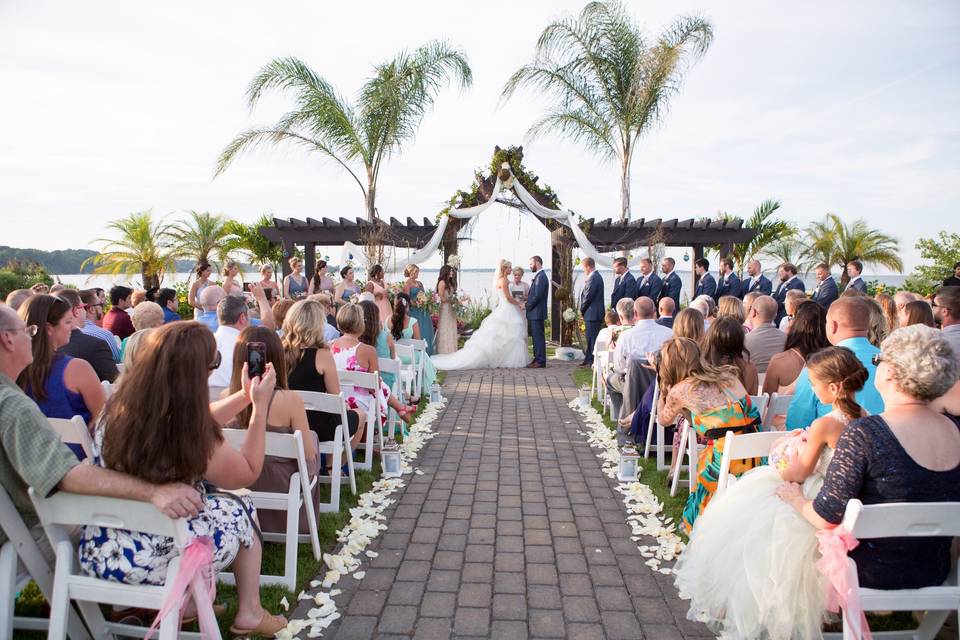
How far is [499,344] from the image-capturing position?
11125mm

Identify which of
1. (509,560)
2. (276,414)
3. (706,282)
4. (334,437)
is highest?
(706,282)

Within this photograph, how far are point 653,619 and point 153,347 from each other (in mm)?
2554

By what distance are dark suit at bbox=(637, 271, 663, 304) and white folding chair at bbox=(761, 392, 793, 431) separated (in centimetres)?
689

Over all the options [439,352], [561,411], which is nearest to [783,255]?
[439,352]

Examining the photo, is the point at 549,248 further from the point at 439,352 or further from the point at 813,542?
the point at 813,542

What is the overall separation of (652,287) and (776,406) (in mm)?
7087

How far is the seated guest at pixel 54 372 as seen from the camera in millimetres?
3199

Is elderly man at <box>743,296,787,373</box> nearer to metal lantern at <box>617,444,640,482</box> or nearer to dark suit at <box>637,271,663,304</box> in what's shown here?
metal lantern at <box>617,444,640,482</box>

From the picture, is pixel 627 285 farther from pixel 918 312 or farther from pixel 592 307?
pixel 918 312

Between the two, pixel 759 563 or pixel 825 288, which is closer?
pixel 759 563

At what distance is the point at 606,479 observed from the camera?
5.08 m

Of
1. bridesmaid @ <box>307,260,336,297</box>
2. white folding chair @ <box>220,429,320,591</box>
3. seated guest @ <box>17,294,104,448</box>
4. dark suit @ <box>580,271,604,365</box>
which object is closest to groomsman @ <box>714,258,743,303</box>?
dark suit @ <box>580,271,604,365</box>

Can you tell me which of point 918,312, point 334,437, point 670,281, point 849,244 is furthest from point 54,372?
point 849,244

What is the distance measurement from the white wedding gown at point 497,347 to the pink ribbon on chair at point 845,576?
883 centimetres
